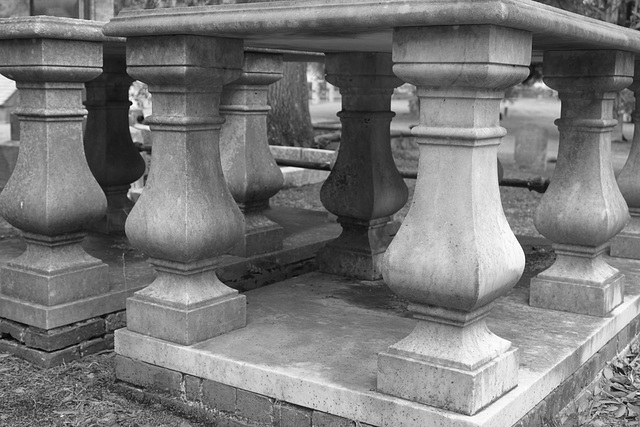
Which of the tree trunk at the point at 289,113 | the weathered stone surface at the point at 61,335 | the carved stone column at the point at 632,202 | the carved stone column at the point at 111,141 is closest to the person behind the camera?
the weathered stone surface at the point at 61,335

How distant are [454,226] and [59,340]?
2526 mm

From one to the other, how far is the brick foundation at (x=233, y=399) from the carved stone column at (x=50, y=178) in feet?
2.26

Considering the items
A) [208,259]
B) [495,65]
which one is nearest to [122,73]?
[208,259]

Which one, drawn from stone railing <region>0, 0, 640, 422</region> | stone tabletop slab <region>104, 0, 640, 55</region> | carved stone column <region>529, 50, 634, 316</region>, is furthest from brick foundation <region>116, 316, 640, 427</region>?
stone tabletop slab <region>104, 0, 640, 55</region>

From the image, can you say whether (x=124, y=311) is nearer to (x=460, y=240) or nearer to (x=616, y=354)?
(x=460, y=240)

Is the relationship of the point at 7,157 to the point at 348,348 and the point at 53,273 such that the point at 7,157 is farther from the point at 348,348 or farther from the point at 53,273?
the point at 348,348

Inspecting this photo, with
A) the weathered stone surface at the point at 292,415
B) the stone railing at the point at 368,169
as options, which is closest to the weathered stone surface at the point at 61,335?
the stone railing at the point at 368,169

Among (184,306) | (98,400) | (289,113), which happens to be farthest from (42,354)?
(289,113)

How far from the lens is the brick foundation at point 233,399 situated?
361 centimetres

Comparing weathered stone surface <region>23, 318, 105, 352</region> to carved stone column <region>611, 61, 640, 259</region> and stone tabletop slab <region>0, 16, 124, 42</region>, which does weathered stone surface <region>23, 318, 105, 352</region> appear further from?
carved stone column <region>611, 61, 640, 259</region>

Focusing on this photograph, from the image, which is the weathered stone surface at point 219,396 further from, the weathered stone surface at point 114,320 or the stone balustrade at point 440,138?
the weathered stone surface at point 114,320

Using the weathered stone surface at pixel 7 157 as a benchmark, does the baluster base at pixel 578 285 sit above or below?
below

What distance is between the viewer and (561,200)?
4.72m

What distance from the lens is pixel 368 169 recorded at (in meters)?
5.61
